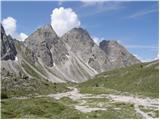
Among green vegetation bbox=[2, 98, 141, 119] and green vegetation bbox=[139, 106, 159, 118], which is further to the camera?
green vegetation bbox=[139, 106, 159, 118]

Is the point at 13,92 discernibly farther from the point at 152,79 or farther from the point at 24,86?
the point at 152,79

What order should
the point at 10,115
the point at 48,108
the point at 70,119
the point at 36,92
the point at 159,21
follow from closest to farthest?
the point at 159,21 → the point at 70,119 → the point at 10,115 → the point at 48,108 → the point at 36,92

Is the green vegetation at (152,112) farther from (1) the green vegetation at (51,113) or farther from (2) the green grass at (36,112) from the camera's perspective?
(2) the green grass at (36,112)

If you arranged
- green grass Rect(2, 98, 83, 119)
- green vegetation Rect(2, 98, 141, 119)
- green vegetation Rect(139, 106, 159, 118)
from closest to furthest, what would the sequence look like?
green grass Rect(2, 98, 83, 119)
green vegetation Rect(2, 98, 141, 119)
green vegetation Rect(139, 106, 159, 118)

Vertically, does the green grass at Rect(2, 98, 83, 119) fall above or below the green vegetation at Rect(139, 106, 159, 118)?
above

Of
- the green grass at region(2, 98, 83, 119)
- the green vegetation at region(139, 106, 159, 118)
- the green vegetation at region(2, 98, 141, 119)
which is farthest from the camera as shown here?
the green vegetation at region(139, 106, 159, 118)

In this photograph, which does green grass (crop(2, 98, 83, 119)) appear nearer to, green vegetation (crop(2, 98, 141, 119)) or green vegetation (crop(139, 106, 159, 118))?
green vegetation (crop(2, 98, 141, 119))

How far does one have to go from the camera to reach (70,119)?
180 ft

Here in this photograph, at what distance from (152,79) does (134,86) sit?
11.6 m

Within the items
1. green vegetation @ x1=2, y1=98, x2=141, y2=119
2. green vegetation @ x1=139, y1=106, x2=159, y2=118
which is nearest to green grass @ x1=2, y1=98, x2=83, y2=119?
green vegetation @ x1=2, y1=98, x2=141, y2=119

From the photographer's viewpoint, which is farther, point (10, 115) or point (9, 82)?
point (9, 82)

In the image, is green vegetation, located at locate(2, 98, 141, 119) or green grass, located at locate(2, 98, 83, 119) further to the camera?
green vegetation, located at locate(2, 98, 141, 119)

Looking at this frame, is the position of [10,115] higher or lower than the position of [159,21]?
lower

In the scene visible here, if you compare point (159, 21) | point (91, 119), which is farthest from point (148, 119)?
point (159, 21)
